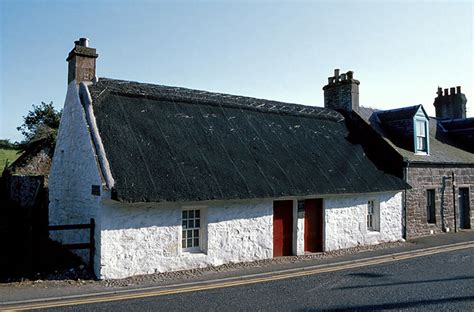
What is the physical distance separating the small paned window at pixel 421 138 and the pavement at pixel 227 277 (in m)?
5.20

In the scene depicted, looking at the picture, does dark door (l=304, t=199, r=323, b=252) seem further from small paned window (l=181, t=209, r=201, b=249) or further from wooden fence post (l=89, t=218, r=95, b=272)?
wooden fence post (l=89, t=218, r=95, b=272)

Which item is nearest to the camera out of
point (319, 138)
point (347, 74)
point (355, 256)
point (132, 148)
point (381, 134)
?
point (132, 148)

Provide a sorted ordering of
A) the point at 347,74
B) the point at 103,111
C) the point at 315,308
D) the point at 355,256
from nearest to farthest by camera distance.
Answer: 1. the point at 315,308
2. the point at 103,111
3. the point at 355,256
4. the point at 347,74

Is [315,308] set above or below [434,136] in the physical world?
below

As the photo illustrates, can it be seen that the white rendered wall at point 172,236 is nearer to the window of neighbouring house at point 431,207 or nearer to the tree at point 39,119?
the window of neighbouring house at point 431,207

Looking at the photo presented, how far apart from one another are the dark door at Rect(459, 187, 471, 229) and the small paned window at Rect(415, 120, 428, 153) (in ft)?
11.2

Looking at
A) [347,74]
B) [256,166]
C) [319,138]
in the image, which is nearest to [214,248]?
[256,166]

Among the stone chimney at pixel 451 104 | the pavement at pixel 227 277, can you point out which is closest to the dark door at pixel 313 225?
the pavement at pixel 227 277

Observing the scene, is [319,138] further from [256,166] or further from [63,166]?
[63,166]

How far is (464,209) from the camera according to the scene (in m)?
20.4

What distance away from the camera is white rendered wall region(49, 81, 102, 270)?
11250 millimetres

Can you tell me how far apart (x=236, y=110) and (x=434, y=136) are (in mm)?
13247

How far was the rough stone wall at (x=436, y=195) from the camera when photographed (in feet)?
57.6

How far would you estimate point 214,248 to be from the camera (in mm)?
11594
